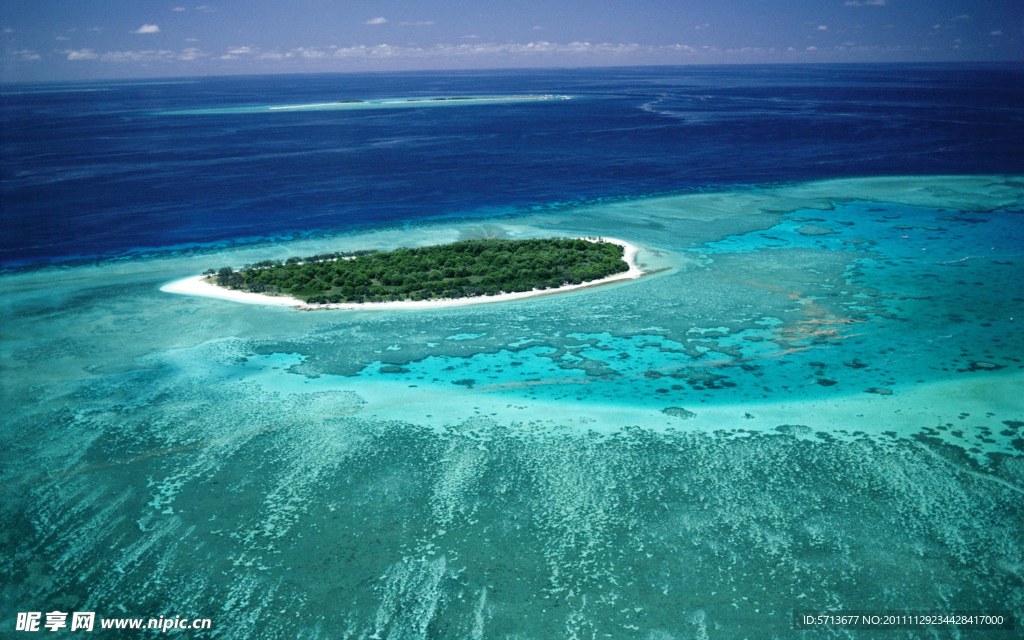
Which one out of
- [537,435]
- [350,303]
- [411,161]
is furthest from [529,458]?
[411,161]

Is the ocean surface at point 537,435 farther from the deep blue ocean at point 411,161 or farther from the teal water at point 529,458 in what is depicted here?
the deep blue ocean at point 411,161

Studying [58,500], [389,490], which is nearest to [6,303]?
[58,500]

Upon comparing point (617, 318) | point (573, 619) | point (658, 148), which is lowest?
point (573, 619)

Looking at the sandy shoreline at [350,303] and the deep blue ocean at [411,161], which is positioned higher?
the deep blue ocean at [411,161]

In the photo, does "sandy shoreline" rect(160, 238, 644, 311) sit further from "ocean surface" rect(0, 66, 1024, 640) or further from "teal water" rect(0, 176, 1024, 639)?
"teal water" rect(0, 176, 1024, 639)

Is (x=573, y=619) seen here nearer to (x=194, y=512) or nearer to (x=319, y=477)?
(x=319, y=477)

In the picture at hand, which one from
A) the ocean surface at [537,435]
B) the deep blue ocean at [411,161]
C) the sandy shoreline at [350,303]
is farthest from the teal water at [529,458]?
the deep blue ocean at [411,161]

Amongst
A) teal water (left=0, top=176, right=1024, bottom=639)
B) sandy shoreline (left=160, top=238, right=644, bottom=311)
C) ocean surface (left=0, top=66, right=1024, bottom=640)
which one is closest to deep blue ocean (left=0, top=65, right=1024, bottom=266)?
ocean surface (left=0, top=66, right=1024, bottom=640)
